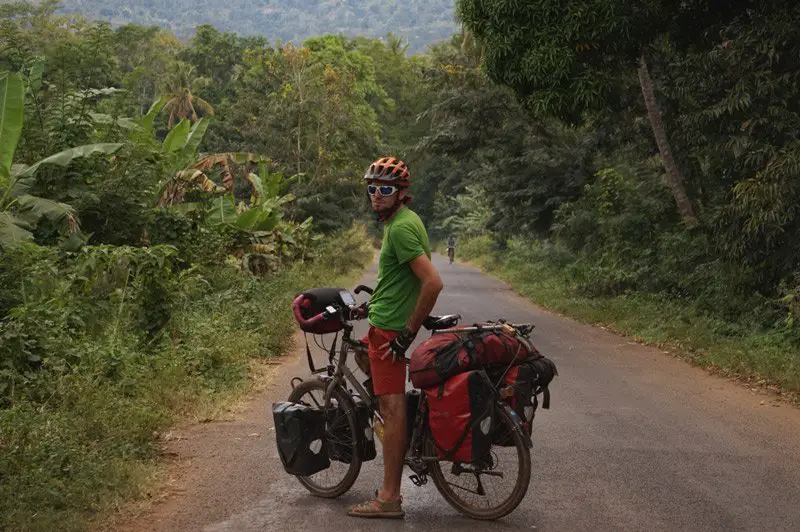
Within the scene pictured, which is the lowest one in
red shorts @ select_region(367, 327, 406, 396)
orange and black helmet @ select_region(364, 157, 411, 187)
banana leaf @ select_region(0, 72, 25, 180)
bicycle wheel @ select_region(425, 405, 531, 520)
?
bicycle wheel @ select_region(425, 405, 531, 520)

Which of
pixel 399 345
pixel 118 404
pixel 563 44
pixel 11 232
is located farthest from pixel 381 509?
pixel 563 44

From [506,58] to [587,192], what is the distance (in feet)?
44.4

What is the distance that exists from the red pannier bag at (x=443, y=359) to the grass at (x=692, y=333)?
20.2 ft

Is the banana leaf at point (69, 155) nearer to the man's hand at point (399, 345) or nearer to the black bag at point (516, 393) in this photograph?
the man's hand at point (399, 345)

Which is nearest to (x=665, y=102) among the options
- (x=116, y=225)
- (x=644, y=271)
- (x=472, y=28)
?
(x=644, y=271)

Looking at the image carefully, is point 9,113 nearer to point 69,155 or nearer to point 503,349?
point 69,155

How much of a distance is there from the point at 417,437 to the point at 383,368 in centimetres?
47

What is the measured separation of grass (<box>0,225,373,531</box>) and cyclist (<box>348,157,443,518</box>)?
1684 mm

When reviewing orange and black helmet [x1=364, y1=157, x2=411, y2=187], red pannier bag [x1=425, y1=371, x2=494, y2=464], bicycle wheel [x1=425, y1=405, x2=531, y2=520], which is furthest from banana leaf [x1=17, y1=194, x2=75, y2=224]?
red pannier bag [x1=425, y1=371, x2=494, y2=464]

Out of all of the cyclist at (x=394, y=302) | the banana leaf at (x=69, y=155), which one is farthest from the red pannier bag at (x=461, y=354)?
the banana leaf at (x=69, y=155)

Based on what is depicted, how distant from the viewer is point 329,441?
6262 mm

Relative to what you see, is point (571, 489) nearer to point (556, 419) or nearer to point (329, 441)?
point (329, 441)

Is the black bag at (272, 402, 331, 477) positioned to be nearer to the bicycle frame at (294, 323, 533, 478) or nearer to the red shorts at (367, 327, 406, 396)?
the bicycle frame at (294, 323, 533, 478)

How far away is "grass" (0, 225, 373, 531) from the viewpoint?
582 cm
